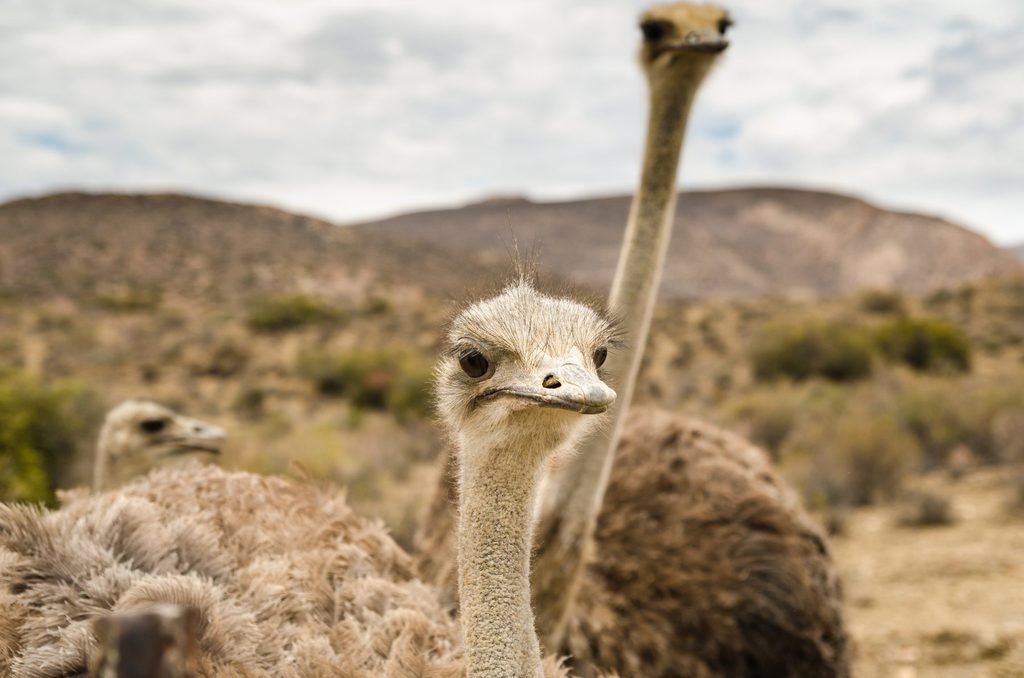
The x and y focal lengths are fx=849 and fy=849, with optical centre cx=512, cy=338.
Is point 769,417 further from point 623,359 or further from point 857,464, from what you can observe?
point 623,359

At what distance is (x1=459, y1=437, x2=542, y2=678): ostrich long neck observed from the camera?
1.70m

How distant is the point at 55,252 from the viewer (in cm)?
3259

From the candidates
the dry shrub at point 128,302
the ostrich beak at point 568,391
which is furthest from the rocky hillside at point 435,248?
the ostrich beak at point 568,391

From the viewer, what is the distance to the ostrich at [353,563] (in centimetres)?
173

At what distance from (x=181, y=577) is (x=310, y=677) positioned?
379 millimetres

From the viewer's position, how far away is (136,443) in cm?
463

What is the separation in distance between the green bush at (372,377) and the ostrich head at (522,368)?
37.8ft

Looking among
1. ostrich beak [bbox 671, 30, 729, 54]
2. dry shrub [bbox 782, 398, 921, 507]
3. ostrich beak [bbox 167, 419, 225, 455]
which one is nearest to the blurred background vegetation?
dry shrub [bbox 782, 398, 921, 507]

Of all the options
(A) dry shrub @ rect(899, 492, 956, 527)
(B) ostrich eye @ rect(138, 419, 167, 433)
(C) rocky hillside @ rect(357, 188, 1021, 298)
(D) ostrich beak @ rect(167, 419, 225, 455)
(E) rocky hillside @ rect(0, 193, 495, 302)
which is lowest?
(A) dry shrub @ rect(899, 492, 956, 527)

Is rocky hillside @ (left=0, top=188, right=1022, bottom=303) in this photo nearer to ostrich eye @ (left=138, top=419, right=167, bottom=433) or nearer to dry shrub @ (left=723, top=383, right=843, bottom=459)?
dry shrub @ (left=723, top=383, right=843, bottom=459)

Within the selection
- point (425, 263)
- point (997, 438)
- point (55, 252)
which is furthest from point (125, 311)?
point (997, 438)

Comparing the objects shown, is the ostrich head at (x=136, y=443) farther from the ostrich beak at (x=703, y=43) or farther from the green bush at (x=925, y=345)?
the green bush at (x=925, y=345)

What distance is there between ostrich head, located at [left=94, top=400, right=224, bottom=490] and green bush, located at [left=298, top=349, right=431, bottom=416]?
8.61 meters

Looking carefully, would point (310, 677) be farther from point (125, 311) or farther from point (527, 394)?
point (125, 311)
